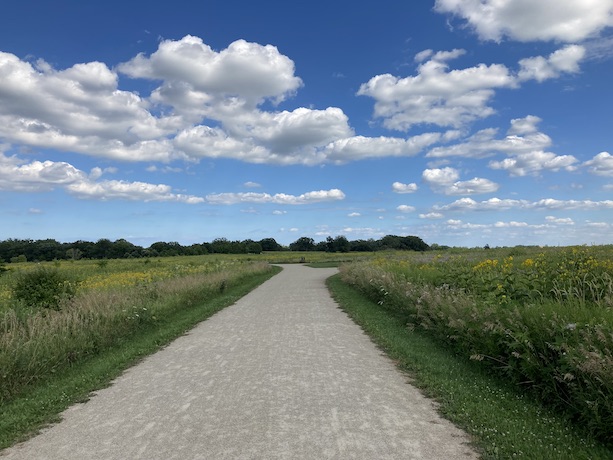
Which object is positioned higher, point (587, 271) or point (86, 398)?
point (587, 271)

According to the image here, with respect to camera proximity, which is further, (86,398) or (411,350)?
(411,350)

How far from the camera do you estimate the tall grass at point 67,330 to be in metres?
6.95

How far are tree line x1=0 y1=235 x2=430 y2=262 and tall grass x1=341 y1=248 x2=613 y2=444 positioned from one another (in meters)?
60.0

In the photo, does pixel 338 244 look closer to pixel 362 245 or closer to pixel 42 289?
pixel 362 245

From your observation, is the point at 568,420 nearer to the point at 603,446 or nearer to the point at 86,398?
the point at 603,446

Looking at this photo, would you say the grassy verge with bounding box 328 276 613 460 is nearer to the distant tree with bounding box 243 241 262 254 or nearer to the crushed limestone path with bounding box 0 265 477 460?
the crushed limestone path with bounding box 0 265 477 460

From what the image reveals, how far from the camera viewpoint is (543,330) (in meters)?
5.62

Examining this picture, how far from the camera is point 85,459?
4285 millimetres

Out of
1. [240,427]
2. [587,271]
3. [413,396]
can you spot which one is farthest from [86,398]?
[587,271]

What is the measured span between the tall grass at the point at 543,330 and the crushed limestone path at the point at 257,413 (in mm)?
1377

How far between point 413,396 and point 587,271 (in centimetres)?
569

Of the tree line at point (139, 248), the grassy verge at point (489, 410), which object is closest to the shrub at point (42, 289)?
the grassy verge at point (489, 410)

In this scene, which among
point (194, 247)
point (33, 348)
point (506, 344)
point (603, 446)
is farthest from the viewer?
point (194, 247)

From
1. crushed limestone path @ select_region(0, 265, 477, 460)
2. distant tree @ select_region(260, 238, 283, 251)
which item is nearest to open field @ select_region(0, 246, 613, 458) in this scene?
crushed limestone path @ select_region(0, 265, 477, 460)
